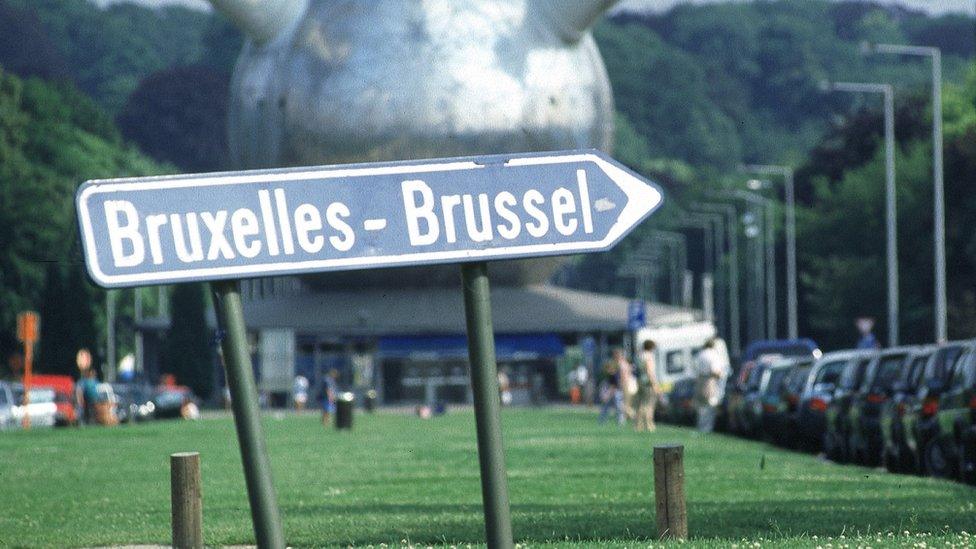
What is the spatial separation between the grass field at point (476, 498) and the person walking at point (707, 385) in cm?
760

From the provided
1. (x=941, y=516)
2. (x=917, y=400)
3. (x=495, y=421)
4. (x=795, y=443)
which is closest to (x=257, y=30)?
(x=795, y=443)

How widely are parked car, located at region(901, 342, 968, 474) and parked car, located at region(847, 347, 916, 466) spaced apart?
56.8 inches

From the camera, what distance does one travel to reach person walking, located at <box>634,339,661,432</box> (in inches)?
1476

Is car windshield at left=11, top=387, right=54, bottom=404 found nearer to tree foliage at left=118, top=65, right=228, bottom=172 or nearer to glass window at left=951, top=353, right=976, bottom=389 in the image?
glass window at left=951, top=353, right=976, bottom=389

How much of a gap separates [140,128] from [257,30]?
6292 cm

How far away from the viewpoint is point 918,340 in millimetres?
79250

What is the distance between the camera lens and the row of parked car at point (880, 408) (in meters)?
21.0

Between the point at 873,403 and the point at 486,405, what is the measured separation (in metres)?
17.8

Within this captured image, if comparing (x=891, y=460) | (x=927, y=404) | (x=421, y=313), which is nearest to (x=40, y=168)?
(x=421, y=313)

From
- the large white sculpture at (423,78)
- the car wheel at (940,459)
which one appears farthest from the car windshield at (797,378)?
the large white sculpture at (423,78)

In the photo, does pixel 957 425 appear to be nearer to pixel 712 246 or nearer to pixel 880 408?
pixel 880 408

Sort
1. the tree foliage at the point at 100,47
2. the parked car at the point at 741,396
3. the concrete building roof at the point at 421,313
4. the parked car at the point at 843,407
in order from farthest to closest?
1. the tree foliage at the point at 100,47
2. the concrete building roof at the point at 421,313
3. the parked car at the point at 741,396
4. the parked car at the point at 843,407

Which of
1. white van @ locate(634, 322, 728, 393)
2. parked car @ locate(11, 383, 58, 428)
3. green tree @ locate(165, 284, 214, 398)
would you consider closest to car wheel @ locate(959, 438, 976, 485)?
parked car @ locate(11, 383, 58, 428)

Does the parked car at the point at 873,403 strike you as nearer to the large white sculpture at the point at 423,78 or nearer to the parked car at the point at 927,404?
the parked car at the point at 927,404
